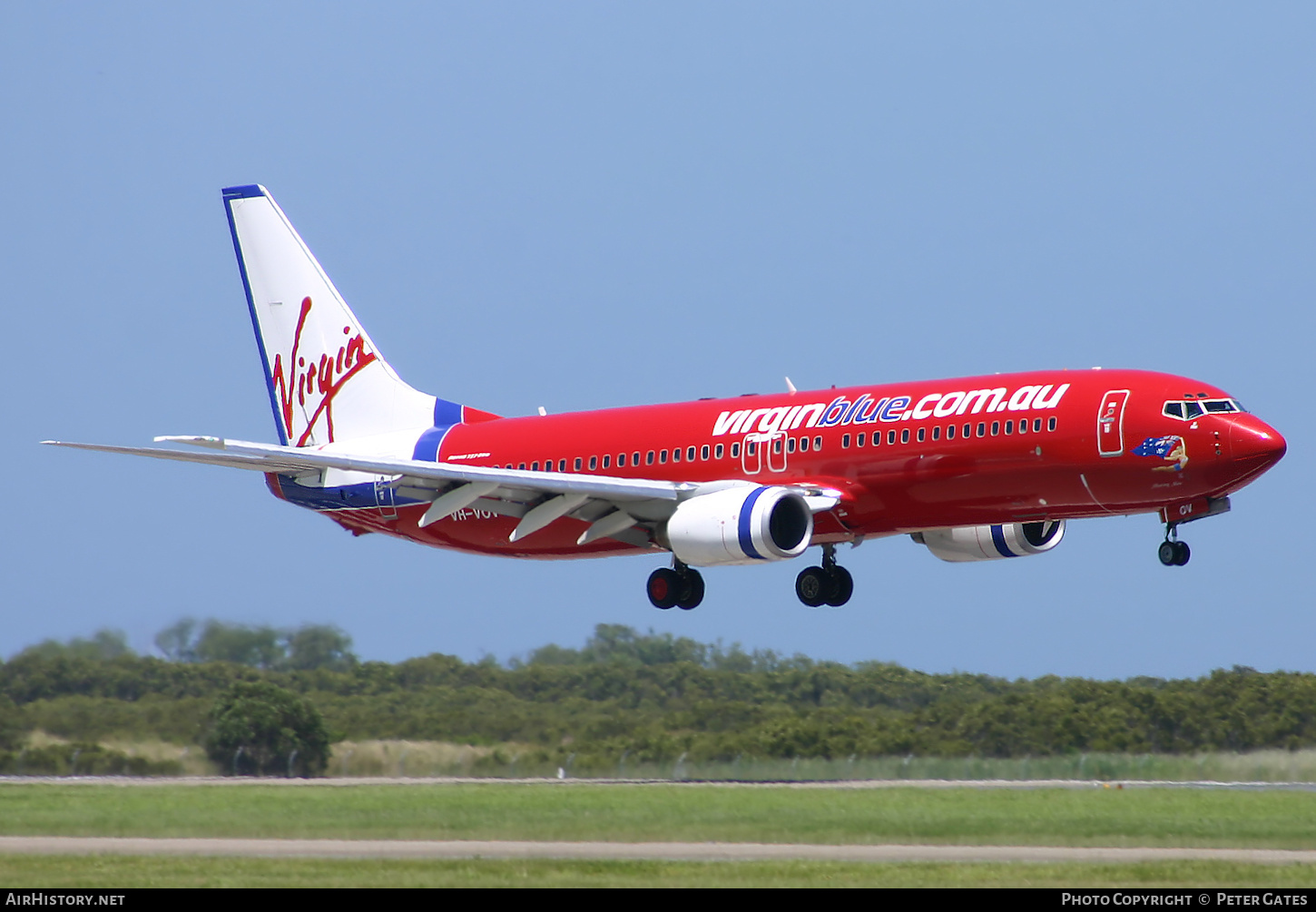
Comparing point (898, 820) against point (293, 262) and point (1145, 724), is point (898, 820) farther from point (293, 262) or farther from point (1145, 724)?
point (293, 262)

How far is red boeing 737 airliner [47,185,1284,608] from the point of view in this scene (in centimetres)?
3409

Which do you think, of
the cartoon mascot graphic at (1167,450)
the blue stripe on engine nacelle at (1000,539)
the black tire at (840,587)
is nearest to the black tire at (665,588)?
the black tire at (840,587)

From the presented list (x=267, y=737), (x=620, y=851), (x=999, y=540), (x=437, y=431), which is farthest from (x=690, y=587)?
(x=620, y=851)

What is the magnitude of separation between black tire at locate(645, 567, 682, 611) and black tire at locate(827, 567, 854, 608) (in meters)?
3.42

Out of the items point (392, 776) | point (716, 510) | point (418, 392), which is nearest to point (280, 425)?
point (418, 392)

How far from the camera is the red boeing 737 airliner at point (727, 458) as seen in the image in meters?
34.1

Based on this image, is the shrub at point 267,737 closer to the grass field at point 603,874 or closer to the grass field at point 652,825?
the grass field at point 652,825

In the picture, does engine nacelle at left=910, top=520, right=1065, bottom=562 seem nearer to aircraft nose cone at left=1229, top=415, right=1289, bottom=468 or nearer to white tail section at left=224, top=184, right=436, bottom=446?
aircraft nose cone at left=1229, top=415, right=1289, bottom=468

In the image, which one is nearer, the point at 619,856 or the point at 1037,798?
the point at 619,856

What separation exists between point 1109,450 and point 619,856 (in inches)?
533

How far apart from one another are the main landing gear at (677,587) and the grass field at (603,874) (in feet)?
50.9

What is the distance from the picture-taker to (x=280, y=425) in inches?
1900

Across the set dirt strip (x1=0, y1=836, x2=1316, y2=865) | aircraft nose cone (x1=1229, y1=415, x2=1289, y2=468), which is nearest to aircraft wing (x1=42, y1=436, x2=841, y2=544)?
aircraft nose cone (x1=1229, y1=415, x2=1289, y2=468)

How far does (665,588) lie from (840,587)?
12.7 ft
